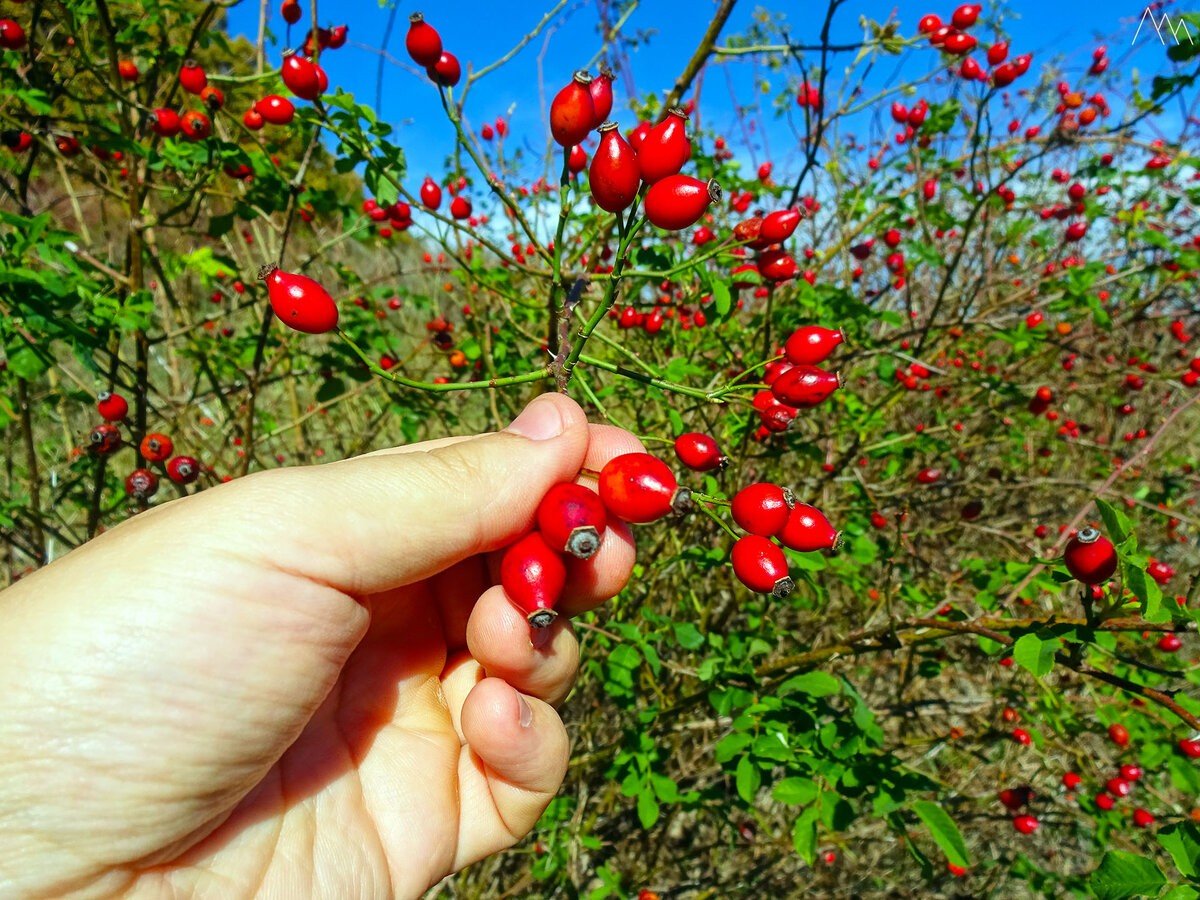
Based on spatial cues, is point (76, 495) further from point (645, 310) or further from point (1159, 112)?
point (1159, 112)

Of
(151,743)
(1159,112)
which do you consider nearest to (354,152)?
(151,743)

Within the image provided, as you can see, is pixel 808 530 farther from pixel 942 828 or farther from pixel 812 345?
pixel 942 828

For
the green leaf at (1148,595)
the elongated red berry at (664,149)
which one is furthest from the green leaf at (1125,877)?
the elongated red berry at (664,149)

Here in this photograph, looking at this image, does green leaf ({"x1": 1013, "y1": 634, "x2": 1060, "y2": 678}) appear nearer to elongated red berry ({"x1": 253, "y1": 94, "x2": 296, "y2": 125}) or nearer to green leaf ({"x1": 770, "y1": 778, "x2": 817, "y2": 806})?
green leaf ({"x1": 770, "y1": 778, "x2": 817, "y2": 806})

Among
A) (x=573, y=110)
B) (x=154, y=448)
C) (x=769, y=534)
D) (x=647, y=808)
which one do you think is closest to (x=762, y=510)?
(x=769, y=534)

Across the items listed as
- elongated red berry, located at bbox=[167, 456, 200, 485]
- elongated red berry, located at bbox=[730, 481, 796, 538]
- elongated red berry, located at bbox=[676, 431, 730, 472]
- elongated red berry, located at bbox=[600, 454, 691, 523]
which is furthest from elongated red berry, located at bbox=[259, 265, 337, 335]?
elongated red berry, located at bbox=[167, 456, 200, 485]
